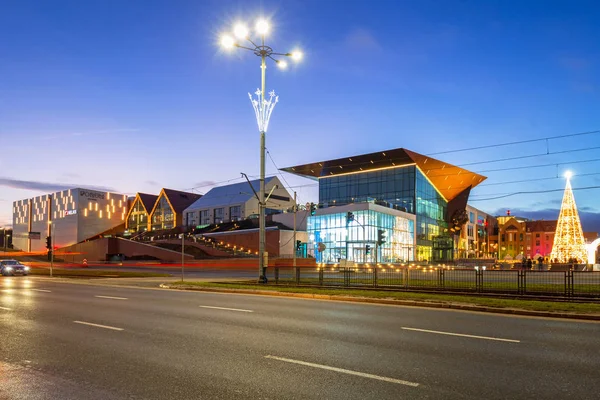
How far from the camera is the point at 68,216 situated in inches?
4493

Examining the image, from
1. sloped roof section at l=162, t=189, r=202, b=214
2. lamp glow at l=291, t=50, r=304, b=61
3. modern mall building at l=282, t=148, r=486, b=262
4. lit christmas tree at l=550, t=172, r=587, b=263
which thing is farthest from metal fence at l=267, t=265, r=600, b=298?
sloped roof section at l=162, t=189, r=202, b=214

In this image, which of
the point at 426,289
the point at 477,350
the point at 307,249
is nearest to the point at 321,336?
the point at 477,350

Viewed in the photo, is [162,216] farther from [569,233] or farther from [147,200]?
[569,233]

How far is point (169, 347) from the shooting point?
347 inches

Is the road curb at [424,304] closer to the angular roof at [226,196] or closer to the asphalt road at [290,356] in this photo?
the asphalt road at [290,356]

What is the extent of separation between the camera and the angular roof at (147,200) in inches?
4740

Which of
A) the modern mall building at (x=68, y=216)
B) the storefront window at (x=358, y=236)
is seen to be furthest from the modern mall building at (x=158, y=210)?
→ the storefront window at (x=358, y=236)

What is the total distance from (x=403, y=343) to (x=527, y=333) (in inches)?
135

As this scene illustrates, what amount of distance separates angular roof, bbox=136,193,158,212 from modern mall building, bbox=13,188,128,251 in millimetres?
7398

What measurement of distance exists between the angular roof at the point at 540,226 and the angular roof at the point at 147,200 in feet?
348

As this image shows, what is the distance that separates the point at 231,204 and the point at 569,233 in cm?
6327

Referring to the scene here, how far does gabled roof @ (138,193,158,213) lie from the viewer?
395 ft

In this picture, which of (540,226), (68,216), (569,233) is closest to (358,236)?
(569,233)

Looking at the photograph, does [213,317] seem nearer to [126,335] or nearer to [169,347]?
[126,335]
